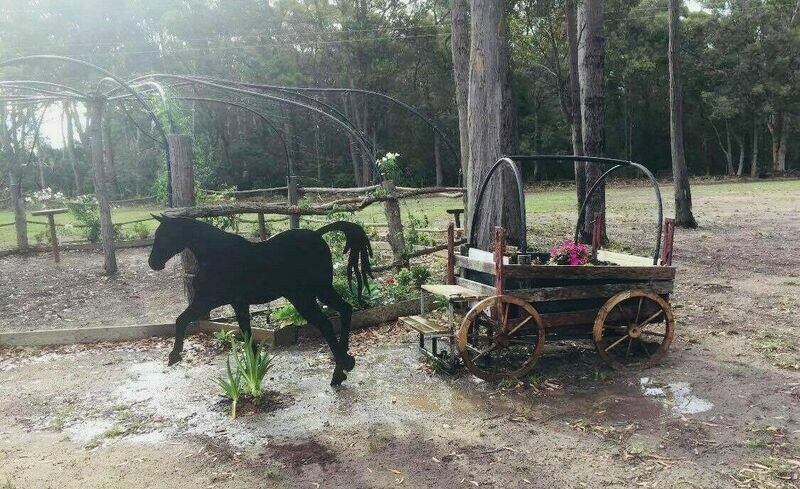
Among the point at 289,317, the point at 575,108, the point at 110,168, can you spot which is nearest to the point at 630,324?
the point at 289,317

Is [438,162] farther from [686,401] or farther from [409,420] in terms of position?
[409,420]

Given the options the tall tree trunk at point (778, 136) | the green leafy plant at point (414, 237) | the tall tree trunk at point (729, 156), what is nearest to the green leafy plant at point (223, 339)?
the green leafy plant at point (414, 237)

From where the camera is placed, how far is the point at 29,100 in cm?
1077

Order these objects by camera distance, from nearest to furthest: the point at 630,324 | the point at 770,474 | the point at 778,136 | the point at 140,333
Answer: the point at 770,474
the point at 630,324
the point at 140,333
the point at 778,136

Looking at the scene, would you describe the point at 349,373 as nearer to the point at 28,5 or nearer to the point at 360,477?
the point at 360,477

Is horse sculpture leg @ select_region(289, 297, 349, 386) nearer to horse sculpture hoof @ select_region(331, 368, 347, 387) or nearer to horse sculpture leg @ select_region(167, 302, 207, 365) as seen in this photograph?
horse sculpture hoof @ select_region(331, 368, 347, 387)

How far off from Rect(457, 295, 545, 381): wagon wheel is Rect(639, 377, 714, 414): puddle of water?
2.88 ft

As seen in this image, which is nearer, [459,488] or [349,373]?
[459,488]

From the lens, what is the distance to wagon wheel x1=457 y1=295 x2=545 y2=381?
471 cm

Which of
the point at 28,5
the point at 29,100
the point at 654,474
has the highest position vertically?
the point at 28,5

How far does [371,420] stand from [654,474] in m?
1.89

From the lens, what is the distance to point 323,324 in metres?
4.89

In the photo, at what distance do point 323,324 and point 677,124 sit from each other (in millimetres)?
11627

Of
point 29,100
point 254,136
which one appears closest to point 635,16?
point 254,136
